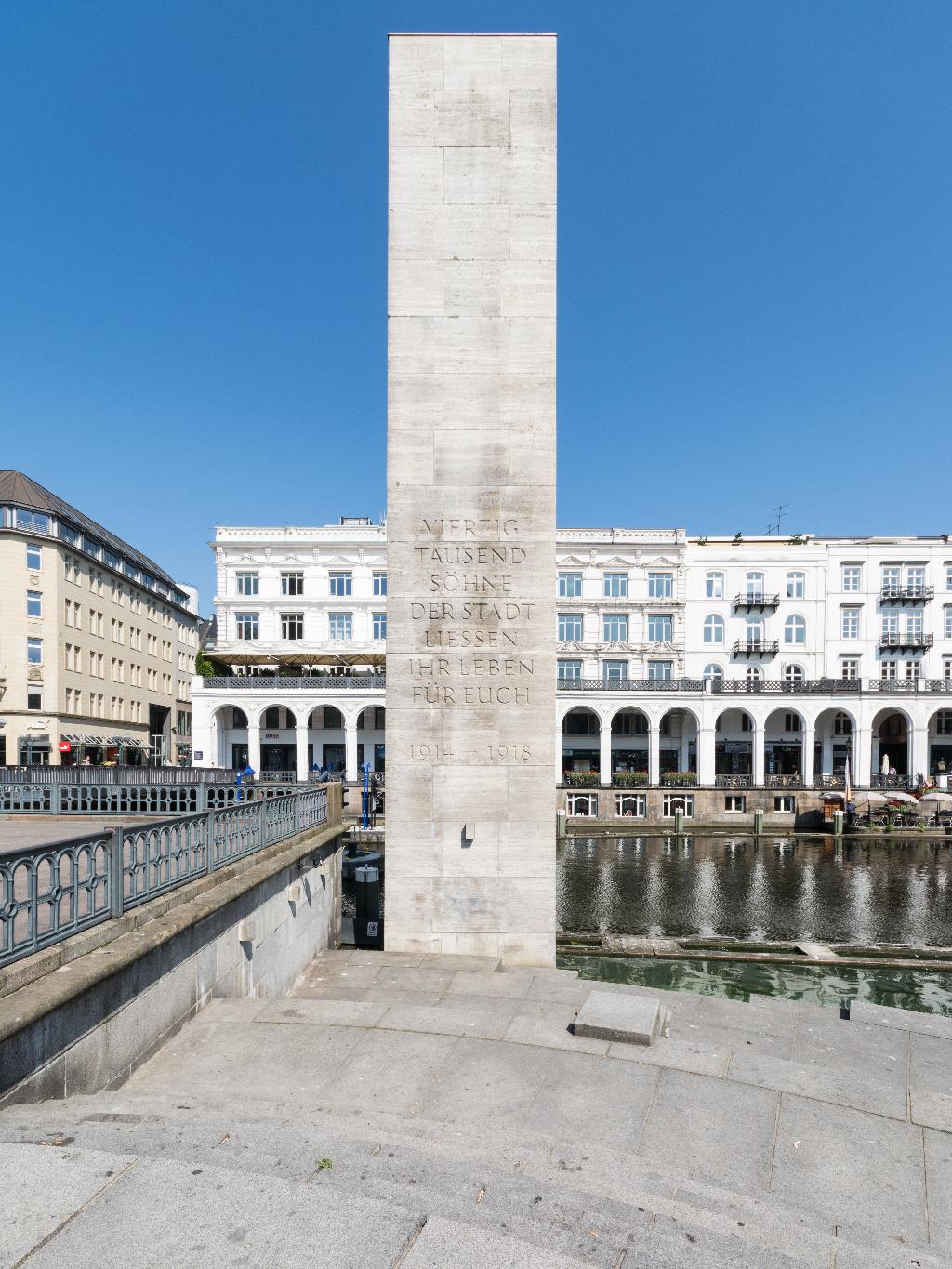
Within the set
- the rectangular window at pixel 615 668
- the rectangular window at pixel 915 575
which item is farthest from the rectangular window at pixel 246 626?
the rectangular window at pixel 915 575

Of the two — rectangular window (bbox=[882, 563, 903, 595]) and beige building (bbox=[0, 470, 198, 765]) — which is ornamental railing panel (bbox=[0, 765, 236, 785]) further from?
rectangular window (bbox=[882, 563, 903, 595])

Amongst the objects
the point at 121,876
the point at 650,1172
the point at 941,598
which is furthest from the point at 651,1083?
the point at 941,598

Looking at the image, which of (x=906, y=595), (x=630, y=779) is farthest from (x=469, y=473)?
(x=906, y=595)

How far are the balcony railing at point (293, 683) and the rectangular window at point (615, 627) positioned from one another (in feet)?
54.8

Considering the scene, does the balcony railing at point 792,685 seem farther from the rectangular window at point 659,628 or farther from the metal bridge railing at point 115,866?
the metal bridge railing at point 115,866

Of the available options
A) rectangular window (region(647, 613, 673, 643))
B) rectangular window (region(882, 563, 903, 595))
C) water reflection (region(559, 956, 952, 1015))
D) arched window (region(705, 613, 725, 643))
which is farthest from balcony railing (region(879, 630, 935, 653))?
water reflection (region(559, 956, 952, 1015))

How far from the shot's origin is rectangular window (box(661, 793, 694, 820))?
4631cm

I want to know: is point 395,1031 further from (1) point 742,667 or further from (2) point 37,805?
(1) point 742,667

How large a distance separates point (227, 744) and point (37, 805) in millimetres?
32458

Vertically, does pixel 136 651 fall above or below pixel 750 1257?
above

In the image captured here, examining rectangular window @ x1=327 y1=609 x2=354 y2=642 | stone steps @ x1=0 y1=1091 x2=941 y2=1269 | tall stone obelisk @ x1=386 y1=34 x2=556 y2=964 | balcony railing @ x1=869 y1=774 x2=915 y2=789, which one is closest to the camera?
stone steps @ x1=0 y1=1091 x2=941 y2=1269

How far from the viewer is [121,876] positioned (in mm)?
7352

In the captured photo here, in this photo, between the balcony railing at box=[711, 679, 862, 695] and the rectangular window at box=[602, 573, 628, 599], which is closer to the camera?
the balcony railing at box=[711, 679, 862, 695]

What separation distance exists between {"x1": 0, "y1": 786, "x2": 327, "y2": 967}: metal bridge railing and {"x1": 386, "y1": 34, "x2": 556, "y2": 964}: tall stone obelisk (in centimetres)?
252
